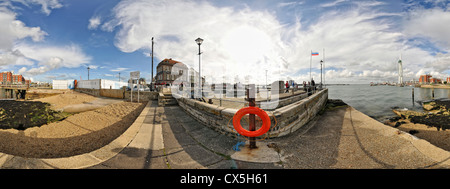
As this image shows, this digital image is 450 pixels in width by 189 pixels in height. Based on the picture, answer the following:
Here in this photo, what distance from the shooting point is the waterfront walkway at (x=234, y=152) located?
10.1 feet

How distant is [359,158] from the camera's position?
3500 millimetres

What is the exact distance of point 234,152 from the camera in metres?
3.67

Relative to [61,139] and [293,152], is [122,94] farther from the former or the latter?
[293,152]

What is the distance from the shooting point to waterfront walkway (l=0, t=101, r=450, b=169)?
10.1 feet

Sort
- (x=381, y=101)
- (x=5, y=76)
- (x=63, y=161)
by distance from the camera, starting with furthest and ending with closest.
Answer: (x=5, y=76) → (x=381, y=101) → (x=63, y=161)

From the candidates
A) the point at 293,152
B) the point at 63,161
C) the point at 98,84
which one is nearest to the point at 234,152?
the point at 293,152

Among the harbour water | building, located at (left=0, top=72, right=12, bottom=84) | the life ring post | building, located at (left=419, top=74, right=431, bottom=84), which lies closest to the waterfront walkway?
the life ring post

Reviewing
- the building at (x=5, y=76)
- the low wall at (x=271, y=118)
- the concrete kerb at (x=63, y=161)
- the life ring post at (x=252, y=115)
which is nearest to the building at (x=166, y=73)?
the low wall at (x=271, y=118)

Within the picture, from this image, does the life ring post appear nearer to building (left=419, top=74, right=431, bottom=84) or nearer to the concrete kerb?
the concrete kerb

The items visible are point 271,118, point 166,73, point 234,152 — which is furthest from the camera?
point 166,73

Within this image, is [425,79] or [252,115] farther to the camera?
[425,79]

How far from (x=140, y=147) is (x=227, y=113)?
8.22ft
